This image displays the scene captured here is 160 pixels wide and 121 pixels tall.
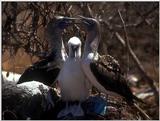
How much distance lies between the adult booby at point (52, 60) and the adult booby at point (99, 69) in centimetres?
14

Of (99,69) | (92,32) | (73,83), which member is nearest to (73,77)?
(73,83)

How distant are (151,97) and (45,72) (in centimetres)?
405

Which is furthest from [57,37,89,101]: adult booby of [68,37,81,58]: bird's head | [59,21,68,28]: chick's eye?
[59,21,68,28]: chick's eye

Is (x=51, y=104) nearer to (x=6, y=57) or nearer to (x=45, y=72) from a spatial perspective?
(x=45, y=72)

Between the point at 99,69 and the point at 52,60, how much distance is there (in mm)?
276

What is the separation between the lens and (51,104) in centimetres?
390

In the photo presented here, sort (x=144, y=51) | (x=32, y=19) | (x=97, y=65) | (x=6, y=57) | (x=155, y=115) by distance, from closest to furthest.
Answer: (x=97, y=65) < (x=32, y=19) < (x=6, y=57) < (x=155, y=115) < (x=144, y=51)

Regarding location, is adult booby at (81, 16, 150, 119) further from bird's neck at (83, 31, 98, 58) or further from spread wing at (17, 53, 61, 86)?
spread wing at (17, 53, 61, 86)

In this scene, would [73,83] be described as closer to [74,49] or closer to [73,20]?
[74,49]

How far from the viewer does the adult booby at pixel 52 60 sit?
382 cm

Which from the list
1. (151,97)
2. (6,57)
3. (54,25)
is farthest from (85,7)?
(151,97)

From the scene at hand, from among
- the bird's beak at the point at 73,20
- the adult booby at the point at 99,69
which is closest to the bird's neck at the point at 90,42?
the adult booby at the point at 99,69

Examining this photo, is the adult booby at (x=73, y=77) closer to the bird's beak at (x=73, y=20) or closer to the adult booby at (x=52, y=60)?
the adult booby at (x=52, y=60)

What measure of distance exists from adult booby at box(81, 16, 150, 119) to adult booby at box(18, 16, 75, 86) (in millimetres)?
137
